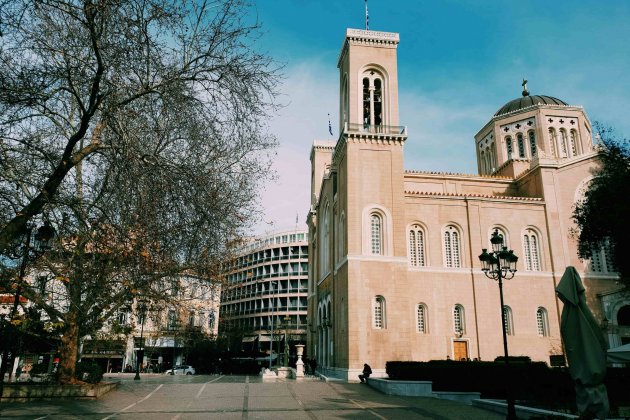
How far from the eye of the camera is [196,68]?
8.39 metres

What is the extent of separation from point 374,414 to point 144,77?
10.6 m

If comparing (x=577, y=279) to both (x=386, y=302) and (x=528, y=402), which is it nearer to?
(x=528, y=402)

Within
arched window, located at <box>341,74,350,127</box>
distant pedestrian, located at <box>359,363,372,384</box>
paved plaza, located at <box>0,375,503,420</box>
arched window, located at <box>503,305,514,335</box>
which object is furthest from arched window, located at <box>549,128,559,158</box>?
paved plaza, located at <box>0,375,503,420</box>

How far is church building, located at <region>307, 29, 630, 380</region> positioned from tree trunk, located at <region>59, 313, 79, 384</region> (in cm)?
1422

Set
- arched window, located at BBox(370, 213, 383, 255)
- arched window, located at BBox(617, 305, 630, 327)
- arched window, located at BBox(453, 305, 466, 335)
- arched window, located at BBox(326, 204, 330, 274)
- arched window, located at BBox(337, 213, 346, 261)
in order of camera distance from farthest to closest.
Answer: arched window, located at BBox(326, 204, 330, 274), arched window, located at BBox(617, 305, 630, 327), arched window, located at BBox(337, 213, 346, 261), arched window, located at BBox(453, 305, 466, 335), arched window, located at BBox(370, 213, 383, 255)

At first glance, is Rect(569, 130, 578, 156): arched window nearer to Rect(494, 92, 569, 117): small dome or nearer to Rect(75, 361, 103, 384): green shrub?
Rect(494, 92, 569, 117): small dome

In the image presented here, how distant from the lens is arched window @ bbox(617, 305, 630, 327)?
31531 mm

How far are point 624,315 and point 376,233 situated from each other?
58.6 ft

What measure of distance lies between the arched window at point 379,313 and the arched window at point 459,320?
19.5 ft

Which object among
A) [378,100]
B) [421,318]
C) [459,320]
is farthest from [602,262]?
[378,100]

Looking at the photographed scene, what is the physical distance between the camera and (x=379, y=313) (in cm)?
2802

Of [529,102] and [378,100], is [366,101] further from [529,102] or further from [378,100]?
[529,102]

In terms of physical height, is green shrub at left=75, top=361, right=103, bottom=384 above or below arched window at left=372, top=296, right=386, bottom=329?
below

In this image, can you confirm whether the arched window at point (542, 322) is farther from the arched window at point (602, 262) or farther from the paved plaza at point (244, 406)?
the paved plaza at point (244, 406)
